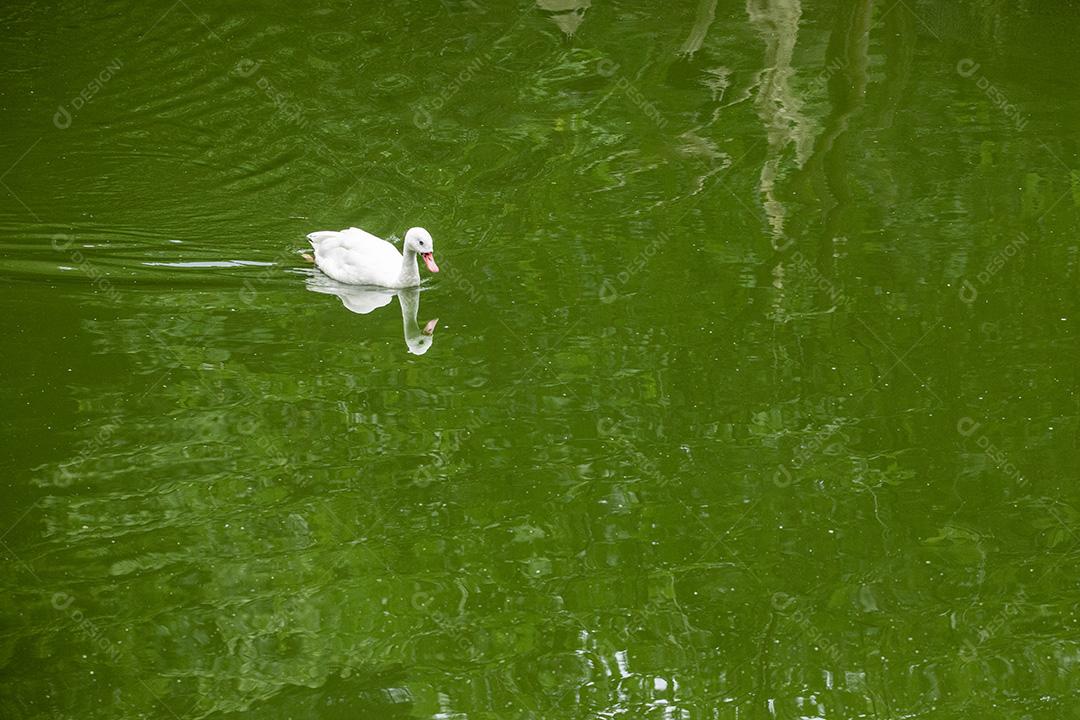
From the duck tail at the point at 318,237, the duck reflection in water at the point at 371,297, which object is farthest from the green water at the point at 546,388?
the duck tail at the point at 318,237

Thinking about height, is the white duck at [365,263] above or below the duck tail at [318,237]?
below

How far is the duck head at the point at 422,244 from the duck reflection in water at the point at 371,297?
31 centimetres

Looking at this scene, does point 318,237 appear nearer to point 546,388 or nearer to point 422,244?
point 422,244

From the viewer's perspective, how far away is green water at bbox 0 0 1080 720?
20.9 feet

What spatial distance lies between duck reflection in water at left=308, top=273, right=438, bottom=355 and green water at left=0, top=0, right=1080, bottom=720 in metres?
0.07

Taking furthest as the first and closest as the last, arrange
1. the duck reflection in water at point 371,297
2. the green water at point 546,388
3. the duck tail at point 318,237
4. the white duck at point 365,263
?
the duck tail at point 318,237, the white duck at point 365,263, the duck reflection in water at point 371,297, the green water at point 546,388

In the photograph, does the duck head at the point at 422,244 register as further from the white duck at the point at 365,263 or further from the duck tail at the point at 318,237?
the duck tail at the point at 318,237

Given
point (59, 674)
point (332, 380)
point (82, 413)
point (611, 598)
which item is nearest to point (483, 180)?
point (332, 380)

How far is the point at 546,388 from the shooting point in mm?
8359

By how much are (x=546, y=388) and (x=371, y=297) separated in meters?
1.85

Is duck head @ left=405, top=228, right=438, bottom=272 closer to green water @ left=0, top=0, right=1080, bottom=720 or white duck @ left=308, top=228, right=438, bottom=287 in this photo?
white duck @ left=308, top=228, right=438, bottom=287

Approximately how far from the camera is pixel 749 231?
10.5 metres

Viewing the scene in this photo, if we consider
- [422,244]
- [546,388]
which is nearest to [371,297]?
[422,244]

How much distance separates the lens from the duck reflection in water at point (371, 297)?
30.2ft
